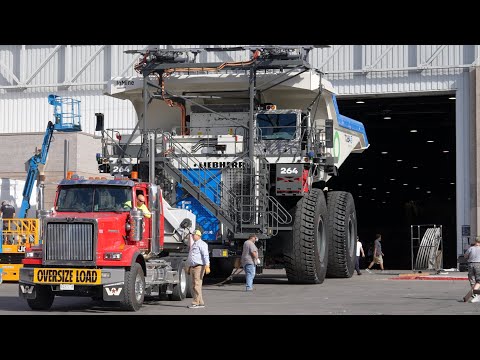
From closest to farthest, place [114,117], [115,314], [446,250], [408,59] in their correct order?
[115,314]
[408,59]
[114,117]
[446,250]

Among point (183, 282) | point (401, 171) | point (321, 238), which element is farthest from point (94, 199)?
point (401, 171)

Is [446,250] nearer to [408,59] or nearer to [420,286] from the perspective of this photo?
[408,59]

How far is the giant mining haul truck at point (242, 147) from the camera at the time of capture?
84.7ft

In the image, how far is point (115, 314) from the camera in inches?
714

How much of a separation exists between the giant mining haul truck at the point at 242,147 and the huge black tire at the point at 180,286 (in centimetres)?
332

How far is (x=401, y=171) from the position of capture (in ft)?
229

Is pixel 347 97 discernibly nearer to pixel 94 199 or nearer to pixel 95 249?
pixel 94 199

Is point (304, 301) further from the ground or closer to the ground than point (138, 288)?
closer to the ground

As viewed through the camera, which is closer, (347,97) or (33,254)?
(33,254)

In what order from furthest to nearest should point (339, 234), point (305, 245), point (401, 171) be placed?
point (401, 171) → point (339, 234) → point (305, 245)

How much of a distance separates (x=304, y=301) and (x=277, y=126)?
7.08 meters

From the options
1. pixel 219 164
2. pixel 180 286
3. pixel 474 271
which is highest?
pixel 219 164
